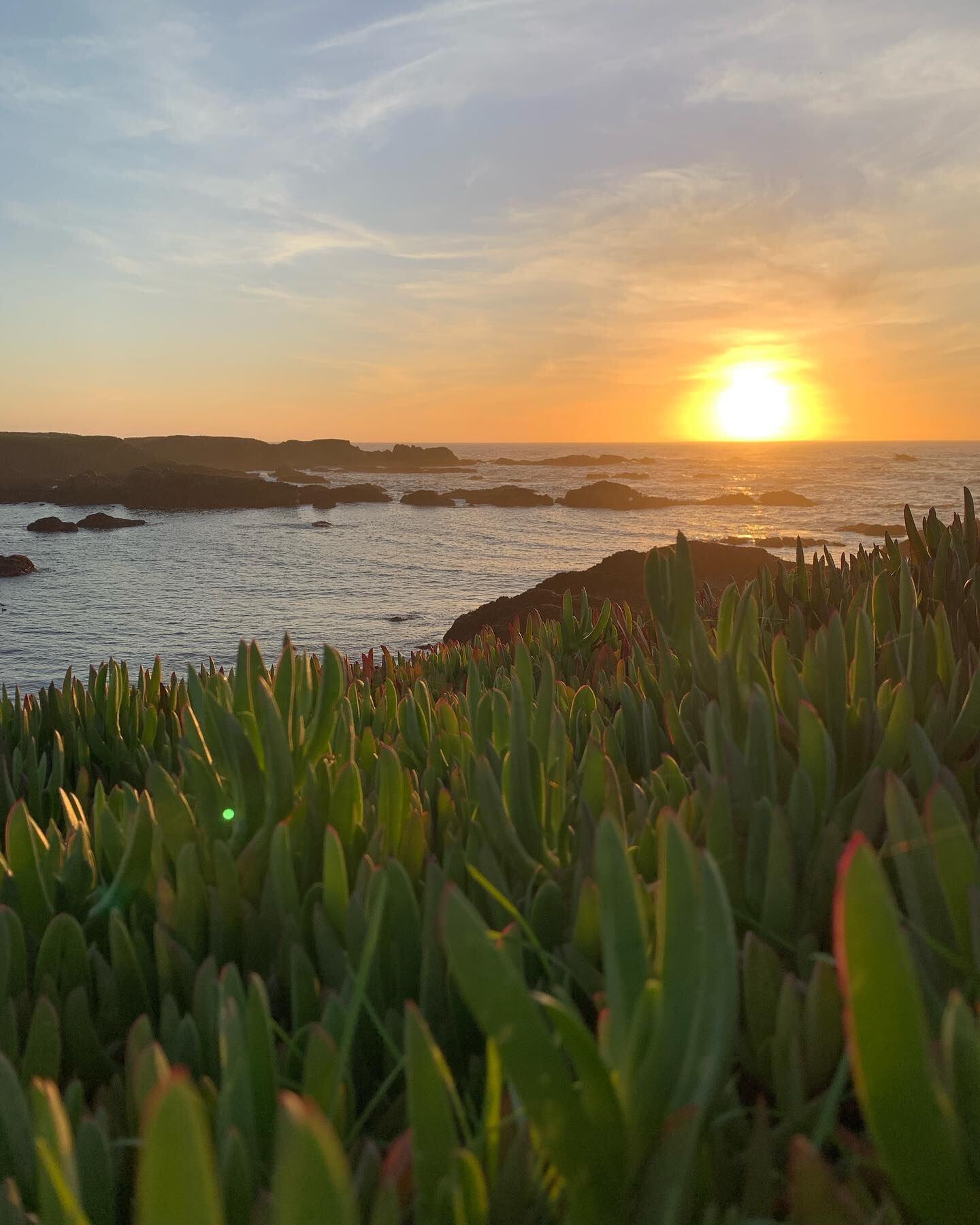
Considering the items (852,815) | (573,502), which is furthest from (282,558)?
(852,815)

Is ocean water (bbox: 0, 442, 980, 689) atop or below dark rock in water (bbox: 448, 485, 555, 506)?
below

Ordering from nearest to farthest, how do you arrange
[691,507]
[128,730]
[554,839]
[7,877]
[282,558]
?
[7,877] < [554,839] < [128,730] < [282,558] < [691,507]

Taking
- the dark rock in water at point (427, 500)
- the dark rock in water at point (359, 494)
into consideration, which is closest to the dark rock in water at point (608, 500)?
the dark rock in water at point (427, 500)

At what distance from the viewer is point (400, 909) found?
893mm

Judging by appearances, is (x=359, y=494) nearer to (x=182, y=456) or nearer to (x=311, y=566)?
(x=311, y=566)

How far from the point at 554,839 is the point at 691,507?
145ft

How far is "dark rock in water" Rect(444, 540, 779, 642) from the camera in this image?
27.0ft

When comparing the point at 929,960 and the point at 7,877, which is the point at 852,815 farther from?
the point at 7,877

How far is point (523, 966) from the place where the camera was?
2.85 ft

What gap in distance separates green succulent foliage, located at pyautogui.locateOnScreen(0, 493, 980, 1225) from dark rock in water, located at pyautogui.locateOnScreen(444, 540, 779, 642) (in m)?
5.81

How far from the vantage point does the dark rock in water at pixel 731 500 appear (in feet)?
150

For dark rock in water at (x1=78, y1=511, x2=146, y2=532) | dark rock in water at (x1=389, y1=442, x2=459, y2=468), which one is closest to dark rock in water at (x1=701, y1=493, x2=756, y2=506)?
dark rock in water at (x1=78, y1=511, x2=146, y2=532)

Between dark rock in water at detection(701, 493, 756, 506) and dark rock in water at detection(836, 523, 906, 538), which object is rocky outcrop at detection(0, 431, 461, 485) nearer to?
dark rock in water at detection(701, 493, 756, 506)

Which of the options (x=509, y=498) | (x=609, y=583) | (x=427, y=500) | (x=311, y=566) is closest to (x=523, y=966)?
(x=609, y=583)
